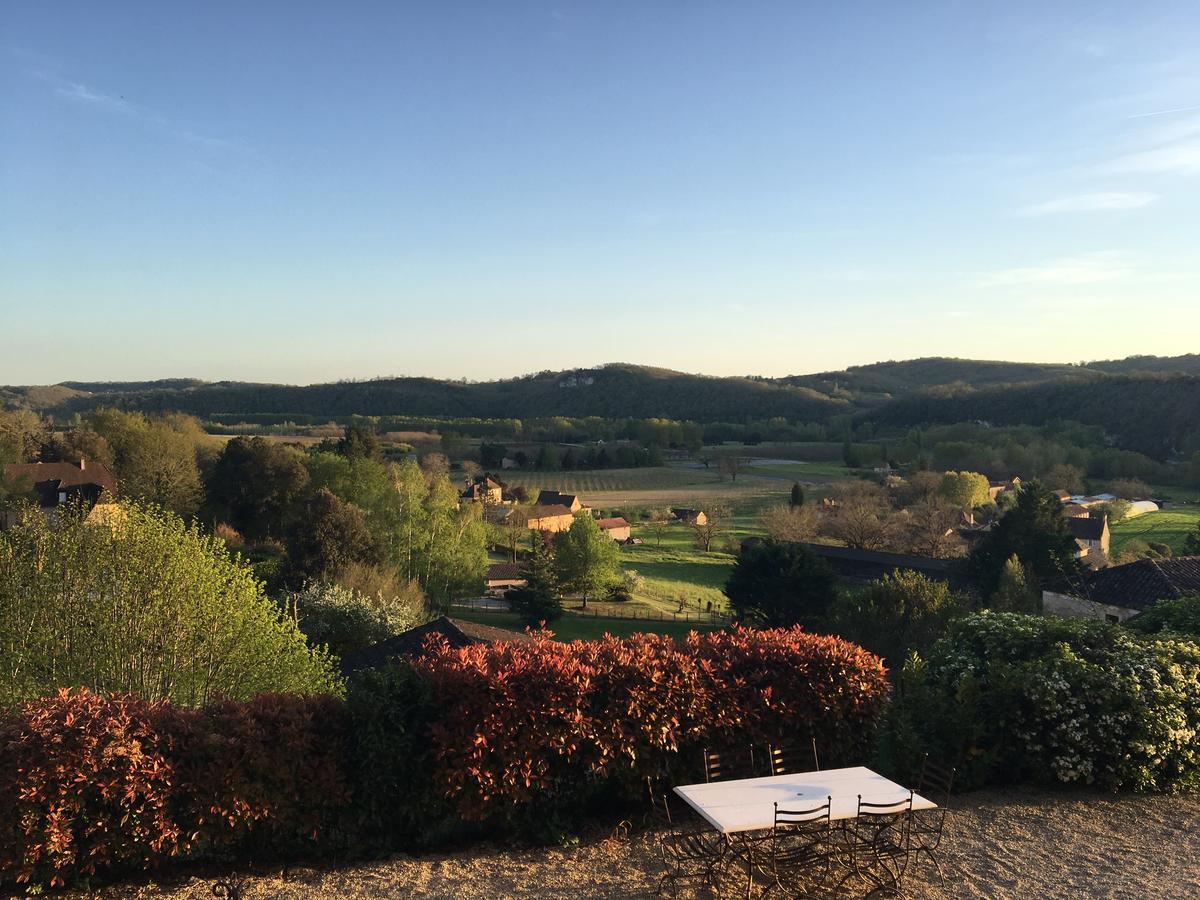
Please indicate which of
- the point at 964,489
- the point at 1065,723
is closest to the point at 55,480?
the point at 1065,723

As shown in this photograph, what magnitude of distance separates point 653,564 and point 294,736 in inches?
1905

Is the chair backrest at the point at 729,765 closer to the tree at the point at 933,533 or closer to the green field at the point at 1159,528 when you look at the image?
the green field at the point at 1159,528

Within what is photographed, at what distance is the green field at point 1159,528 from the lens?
52812 millimetres

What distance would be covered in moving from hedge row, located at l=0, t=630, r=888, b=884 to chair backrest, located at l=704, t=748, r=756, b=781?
0.41 feet

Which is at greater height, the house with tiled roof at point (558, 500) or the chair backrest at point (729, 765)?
the chair backrest at point (729, 765)

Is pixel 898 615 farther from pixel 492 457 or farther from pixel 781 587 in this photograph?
pixel 492 457

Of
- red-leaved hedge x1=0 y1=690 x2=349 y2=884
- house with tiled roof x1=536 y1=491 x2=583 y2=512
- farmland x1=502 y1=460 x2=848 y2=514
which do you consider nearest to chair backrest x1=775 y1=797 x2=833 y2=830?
red-leaved hedge x1=0 y1=690 x2=349 y2=884

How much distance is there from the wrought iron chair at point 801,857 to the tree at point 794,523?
176 ft

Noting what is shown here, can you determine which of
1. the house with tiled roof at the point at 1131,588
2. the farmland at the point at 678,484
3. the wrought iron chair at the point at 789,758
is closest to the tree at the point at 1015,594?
the house with tiled roof at the point at 1131,588

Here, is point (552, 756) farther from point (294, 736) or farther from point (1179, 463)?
point (1179, 463)

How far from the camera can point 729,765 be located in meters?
7.09

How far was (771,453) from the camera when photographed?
379ft

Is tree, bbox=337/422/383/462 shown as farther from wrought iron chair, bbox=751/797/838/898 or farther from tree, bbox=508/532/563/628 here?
wrought iron chair, bbox=751/797/838/898

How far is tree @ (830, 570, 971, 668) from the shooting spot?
29.0 m
